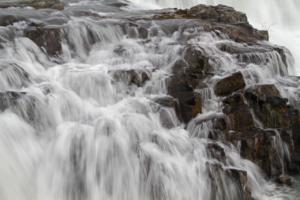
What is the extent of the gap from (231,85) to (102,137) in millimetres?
2956

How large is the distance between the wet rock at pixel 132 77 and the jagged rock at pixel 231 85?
4.70 ft

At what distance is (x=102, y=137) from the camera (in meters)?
7.36

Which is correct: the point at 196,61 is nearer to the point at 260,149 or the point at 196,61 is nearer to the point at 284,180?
the point at 260,149

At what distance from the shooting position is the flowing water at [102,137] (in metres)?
6.84

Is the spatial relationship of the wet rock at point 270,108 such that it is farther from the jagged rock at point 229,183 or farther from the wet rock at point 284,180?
the jagged rock at point 229,183

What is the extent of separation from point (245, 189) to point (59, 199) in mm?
2776

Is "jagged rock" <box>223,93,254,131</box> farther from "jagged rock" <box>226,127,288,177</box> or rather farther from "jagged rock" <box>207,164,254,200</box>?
"jagged rock" <box>207,164,254,200</box>

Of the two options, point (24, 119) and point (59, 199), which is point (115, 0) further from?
point (59, 199)

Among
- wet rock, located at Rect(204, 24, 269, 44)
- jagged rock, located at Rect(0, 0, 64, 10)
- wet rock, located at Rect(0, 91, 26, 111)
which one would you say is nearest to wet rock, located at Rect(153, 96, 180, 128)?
wet rock, located at Rect(0, 91, 26, 111)

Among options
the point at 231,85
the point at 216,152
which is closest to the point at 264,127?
the point at 231,85

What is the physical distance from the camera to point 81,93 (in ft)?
28.8

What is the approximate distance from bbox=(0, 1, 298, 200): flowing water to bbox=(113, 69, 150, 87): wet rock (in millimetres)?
21

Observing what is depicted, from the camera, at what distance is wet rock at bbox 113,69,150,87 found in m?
9.24

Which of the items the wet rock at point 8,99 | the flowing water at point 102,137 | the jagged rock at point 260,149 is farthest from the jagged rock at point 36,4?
the jagged rock at point 260,149
